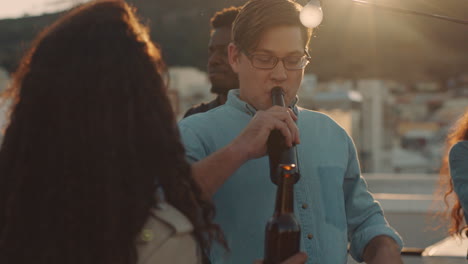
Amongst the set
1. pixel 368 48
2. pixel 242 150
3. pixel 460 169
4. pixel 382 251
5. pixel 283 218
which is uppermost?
pixel 242 150

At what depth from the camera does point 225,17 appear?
3471 mm

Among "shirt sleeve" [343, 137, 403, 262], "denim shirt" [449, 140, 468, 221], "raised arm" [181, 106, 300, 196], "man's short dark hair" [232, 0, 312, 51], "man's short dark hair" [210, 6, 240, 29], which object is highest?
"man's short dark hair" [232, 0, 312, 51]

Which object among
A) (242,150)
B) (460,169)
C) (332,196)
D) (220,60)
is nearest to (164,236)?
(242,150)

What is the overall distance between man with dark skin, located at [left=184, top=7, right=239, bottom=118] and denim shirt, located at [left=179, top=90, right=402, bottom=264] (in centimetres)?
154

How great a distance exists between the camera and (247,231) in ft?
5.50

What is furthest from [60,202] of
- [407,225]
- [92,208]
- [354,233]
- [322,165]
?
[407,225]

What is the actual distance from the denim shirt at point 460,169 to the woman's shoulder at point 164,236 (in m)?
1.55

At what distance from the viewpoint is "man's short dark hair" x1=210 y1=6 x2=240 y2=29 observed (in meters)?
3.45

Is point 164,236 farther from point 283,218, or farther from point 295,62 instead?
point 295,62

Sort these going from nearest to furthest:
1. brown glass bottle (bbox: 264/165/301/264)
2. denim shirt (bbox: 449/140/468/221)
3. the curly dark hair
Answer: the curly dark hair < brown glass bottle (bbox: 264/165/301/264) < denim shirt (bbox: 449/140/468/221)

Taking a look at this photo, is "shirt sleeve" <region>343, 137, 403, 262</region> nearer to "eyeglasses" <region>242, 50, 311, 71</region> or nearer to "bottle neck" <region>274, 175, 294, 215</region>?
"eyeglasses" <region>242, 50, 311, 71</region>

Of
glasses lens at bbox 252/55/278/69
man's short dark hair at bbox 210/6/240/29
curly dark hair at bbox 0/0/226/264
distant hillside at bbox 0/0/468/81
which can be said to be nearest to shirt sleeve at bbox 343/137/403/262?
glasses lens at bbox 252/55/278/69

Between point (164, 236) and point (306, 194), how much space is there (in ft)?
1.99

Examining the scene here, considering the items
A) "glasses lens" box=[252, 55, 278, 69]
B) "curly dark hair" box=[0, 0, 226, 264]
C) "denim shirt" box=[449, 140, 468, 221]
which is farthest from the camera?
"denim shirt" box=[449, 140, 468, 221]
